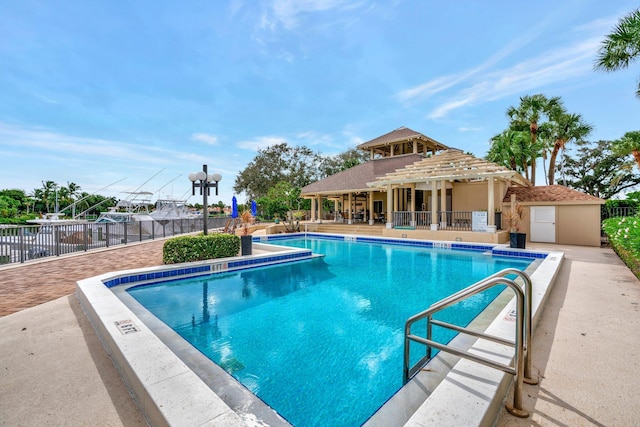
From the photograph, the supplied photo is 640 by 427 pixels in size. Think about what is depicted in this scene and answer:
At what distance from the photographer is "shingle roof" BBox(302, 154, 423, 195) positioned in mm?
22344

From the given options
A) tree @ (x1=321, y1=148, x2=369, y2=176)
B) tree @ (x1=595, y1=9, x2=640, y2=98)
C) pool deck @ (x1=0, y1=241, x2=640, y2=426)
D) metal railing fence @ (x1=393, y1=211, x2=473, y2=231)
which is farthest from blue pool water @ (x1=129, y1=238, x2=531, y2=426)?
tree @ (x1=321, y1=148, x2=369, y2=176)

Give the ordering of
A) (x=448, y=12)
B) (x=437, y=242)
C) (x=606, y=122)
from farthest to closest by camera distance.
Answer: (x=606, y=122) < (x=437, y=242) < (x=448, y=12)

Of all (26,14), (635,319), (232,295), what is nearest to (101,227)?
(26,14)

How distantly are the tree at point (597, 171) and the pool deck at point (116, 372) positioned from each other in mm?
37496

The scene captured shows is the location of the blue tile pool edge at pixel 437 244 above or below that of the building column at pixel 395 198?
below

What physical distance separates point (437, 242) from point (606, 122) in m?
31.0

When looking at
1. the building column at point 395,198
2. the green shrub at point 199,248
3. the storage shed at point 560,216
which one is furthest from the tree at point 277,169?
the green shrub at point 199,248

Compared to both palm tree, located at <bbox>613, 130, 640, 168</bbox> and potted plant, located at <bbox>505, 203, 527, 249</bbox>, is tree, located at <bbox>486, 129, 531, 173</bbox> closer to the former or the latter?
palm tree, located at <bbox>613, 130, 640, 168</bbox>

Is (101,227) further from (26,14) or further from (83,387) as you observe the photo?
(83,387)

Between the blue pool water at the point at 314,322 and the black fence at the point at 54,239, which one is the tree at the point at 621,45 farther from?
the black fence at the point at 54,239

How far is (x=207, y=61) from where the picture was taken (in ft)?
56.9

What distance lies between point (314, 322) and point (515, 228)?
13082 mm

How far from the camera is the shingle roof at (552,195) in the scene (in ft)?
47.8

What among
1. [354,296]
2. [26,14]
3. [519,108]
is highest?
[519,108]
